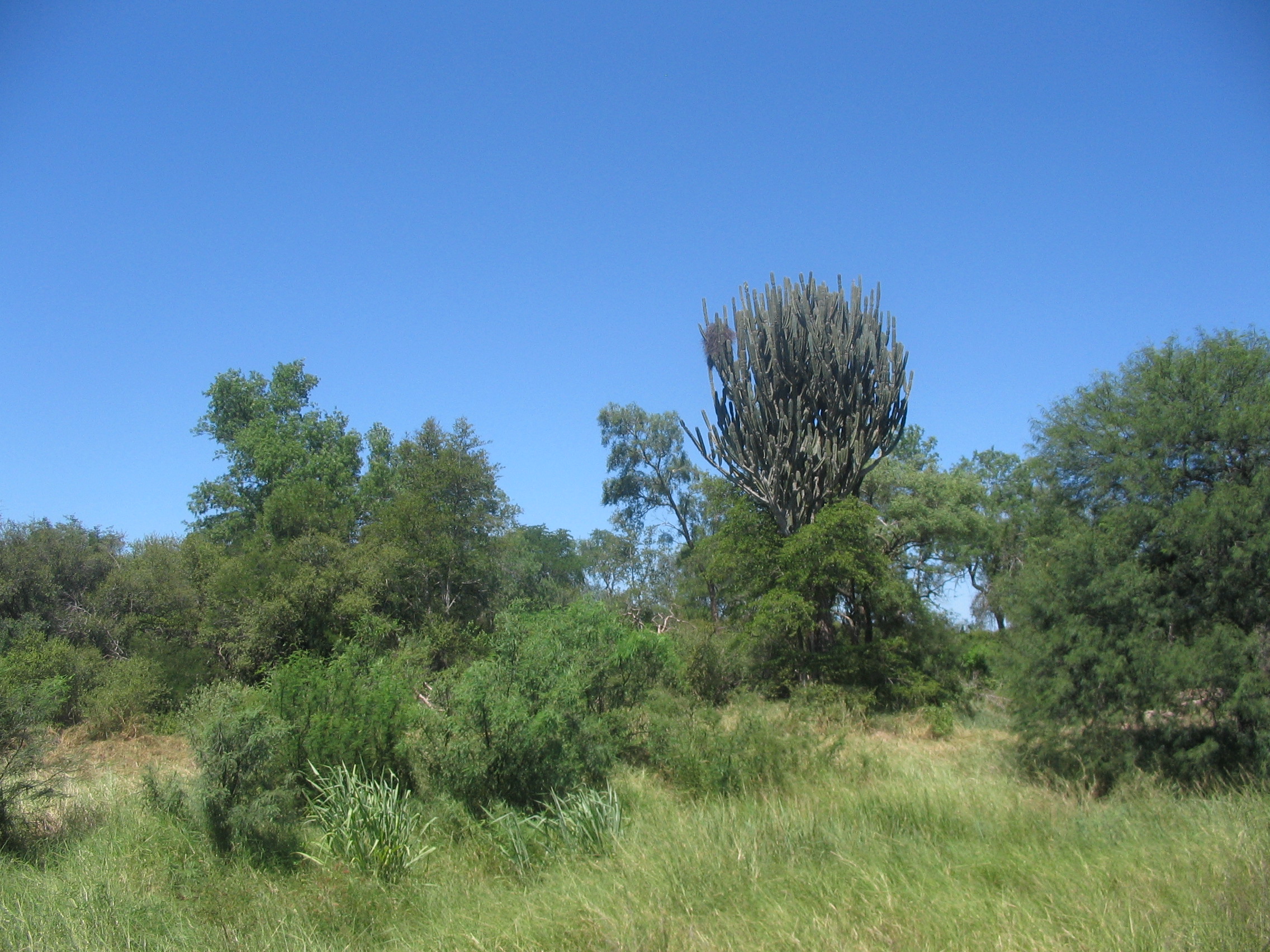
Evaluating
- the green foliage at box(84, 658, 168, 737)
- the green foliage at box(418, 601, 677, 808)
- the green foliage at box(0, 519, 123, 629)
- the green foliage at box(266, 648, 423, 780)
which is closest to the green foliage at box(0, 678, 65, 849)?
the green foliage at box(266, 648, 423, 780)

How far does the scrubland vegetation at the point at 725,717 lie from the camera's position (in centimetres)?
621

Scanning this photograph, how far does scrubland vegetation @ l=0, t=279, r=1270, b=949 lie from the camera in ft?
20.4

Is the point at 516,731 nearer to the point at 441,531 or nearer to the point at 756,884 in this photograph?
the point at 756,884

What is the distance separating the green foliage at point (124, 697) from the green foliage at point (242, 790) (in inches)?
467

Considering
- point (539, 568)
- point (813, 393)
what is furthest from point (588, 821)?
point (539, 568)

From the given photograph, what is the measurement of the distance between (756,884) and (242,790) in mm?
5278

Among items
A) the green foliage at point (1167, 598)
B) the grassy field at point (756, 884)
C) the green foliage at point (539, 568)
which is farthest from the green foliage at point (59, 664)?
the green foliage at point (1167, 598)

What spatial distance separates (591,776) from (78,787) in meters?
6.62

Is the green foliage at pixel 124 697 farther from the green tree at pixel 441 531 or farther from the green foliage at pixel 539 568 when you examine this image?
the green foliage at pixel 539 568

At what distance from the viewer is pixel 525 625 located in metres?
13.4

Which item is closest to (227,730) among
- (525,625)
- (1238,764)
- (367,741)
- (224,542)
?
(367,741)

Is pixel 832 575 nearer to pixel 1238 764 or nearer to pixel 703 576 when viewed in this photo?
pixel 703 576

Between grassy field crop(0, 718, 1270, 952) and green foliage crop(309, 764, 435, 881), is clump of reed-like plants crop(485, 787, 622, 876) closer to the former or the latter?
grassy field crop(0, 718, 1270, 952)

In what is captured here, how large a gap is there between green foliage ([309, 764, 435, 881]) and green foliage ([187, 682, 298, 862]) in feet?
1.38
